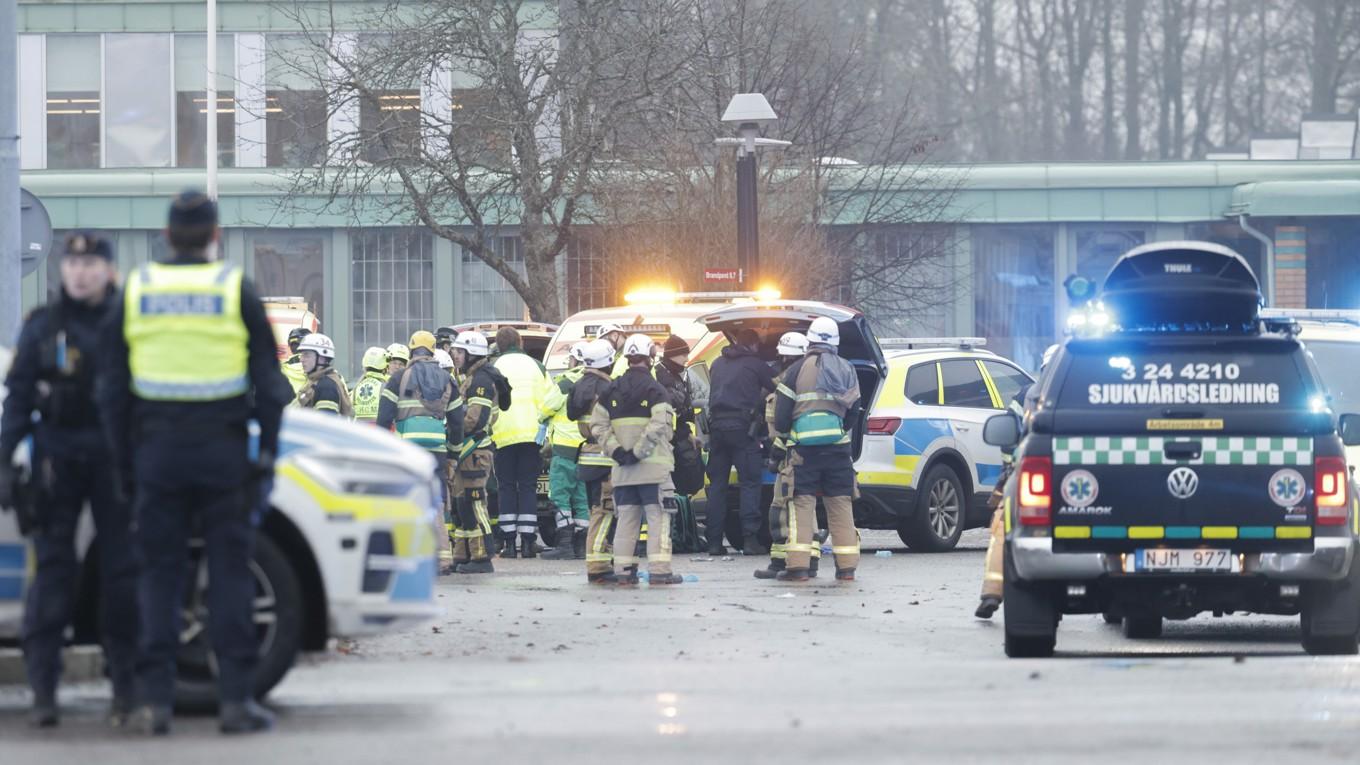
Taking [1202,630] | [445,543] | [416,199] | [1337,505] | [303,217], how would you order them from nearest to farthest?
[1337,505]
[1202,630]
[445,543]
[416,199]
[303,217]

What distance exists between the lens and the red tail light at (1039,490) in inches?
443

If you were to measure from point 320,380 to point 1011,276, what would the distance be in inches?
814

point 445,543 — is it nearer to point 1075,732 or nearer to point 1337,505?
point 1337,505

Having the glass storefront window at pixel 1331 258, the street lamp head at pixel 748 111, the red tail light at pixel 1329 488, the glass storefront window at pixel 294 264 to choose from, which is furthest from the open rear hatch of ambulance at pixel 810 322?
the glass storefront window at pixel 294 264

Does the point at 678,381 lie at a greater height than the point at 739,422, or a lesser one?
greater

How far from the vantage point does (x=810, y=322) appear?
62.5 ft

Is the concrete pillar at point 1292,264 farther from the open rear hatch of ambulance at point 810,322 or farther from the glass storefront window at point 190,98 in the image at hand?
the open rear hatch of ambulance at point 810,322

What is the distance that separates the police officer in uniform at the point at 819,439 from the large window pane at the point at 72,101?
Answer: 25.9m

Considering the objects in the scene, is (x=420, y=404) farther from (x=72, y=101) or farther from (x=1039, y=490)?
(x=72, y=101)

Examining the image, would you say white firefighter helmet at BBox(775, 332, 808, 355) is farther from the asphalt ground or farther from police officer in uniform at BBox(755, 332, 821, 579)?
the asphalt ground

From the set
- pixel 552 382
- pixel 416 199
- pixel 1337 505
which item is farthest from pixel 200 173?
pixel 1337 505

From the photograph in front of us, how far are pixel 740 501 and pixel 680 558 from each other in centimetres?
68

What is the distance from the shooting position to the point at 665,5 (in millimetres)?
29094

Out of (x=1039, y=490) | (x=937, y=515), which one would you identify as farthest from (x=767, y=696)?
(x=937, y=515)
